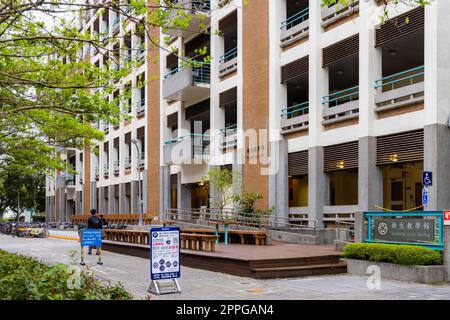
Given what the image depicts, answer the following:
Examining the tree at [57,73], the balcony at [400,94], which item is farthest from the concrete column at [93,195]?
the balcony at [400,94]

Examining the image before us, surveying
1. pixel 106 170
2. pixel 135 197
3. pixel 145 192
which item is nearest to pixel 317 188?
pixel 145 192

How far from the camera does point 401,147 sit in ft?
64.1

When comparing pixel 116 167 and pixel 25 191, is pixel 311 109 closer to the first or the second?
pixel 116 167

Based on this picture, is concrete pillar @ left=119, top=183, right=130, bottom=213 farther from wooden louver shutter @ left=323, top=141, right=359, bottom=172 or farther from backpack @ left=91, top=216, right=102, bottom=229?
backpack @ left=91, top=216, right=102, bottom=229

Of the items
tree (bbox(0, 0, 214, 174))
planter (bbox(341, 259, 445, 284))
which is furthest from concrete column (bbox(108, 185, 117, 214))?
planter (bbox(341, 259, 445, 284))

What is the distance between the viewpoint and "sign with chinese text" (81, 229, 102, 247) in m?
17.8

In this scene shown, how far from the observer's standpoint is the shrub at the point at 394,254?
13.6 metres

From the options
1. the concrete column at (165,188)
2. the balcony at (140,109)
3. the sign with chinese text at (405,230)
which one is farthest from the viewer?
the balcony at (140,109)

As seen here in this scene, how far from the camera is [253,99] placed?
2788 centimetres

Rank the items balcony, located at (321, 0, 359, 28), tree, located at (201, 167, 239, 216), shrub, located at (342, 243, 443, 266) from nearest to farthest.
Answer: shrub, located at (342, 243, 443, 266) → balcony, located at (321, 0, 359, 28) → tree, located at (201, 167, 239, 216)

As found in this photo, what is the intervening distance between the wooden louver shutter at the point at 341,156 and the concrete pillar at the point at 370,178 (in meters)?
0.94

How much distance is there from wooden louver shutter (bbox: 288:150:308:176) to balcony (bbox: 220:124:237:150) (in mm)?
4527

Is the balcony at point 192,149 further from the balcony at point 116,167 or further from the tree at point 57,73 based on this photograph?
the balcony at point 116,167
